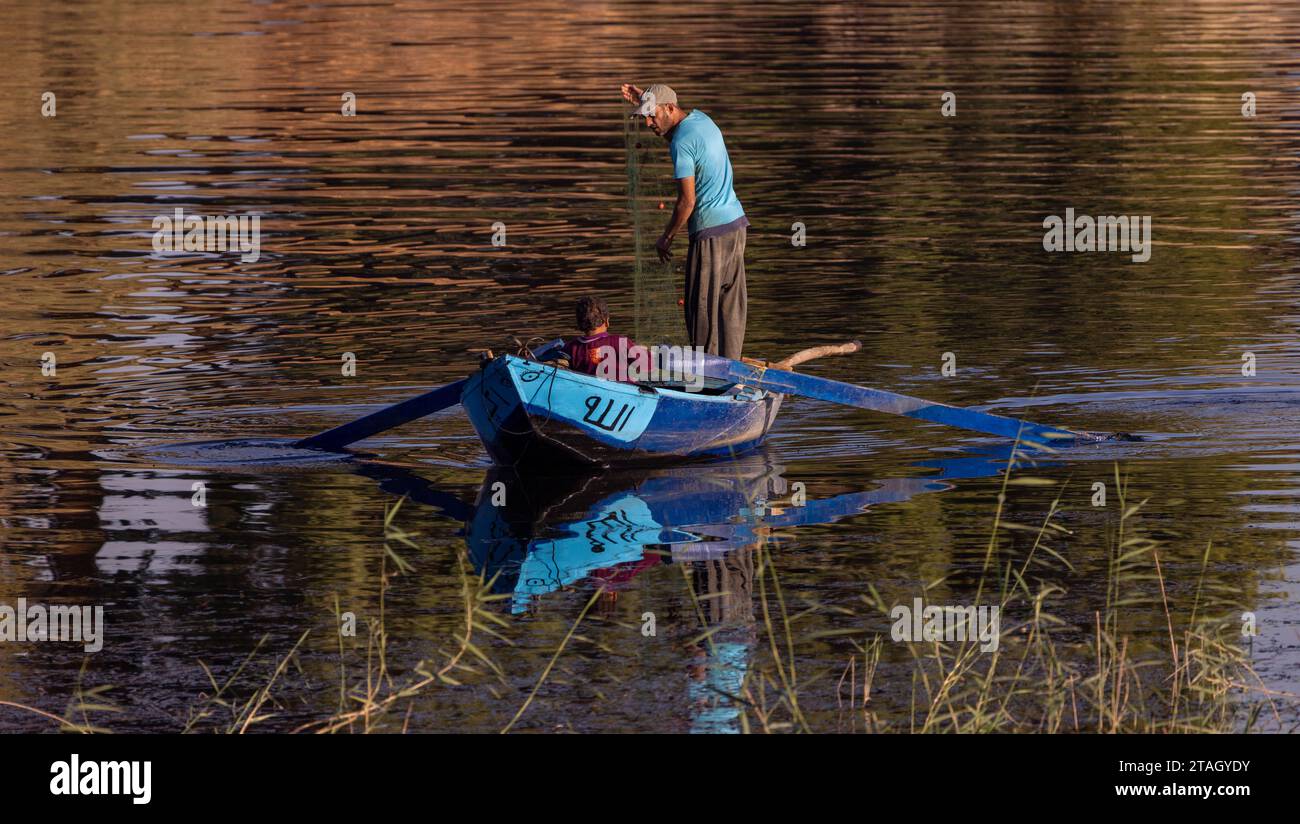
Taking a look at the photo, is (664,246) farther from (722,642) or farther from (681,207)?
(722,642)

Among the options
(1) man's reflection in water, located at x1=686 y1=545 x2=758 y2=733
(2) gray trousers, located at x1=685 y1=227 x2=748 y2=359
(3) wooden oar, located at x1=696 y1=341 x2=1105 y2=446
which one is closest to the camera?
(1) man's reflection in water, located at x1=686 y1=545 x2=758 y2=733

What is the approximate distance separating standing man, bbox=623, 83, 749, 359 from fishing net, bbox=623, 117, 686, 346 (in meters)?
0.28

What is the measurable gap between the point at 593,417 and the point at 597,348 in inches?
19.3

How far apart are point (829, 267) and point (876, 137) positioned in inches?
420

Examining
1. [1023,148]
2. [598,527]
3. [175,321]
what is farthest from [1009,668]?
[1023,148]

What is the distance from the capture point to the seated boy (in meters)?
13.3

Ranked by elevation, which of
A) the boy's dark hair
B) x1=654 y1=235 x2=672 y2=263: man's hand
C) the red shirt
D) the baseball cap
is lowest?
the red shirt

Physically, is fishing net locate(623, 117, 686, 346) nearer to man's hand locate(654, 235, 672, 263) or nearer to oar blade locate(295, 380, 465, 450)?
man's hand locate(654, 235, 672, 263)

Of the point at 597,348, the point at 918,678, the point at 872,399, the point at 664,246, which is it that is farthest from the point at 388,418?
the point at 918,678

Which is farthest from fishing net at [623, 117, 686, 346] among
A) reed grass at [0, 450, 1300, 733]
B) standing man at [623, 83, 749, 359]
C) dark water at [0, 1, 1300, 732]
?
reed grass at [0, 450, 1300, 733]

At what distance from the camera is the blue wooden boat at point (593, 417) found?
13.0m

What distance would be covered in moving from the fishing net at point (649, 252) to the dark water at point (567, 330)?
1144 millimetres

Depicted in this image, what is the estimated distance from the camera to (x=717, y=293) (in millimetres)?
14398
